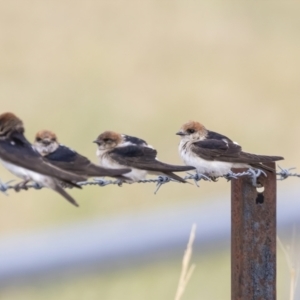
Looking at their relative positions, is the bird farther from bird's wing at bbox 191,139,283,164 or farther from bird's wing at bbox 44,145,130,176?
bird's wing at bbox 191,139,283,164

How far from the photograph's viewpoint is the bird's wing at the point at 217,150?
5.44 metres

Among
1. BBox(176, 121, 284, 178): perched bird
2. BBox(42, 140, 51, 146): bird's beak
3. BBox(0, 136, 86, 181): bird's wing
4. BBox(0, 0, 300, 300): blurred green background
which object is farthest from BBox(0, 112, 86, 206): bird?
BBox(0, 0, 300, 300): blurred green background

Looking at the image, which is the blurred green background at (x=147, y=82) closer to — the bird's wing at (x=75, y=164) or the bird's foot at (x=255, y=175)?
the bird's foot at (x=255, y=175)

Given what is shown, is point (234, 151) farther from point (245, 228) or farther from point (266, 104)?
point (266, 104)

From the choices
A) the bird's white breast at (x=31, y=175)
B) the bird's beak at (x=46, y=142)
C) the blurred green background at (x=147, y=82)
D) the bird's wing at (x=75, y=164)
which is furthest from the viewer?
the blurred green background at (x=147, y=82)

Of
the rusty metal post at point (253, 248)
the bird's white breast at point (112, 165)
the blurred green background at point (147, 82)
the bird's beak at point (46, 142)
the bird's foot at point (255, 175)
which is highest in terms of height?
the blurred green background at point (147, 82)

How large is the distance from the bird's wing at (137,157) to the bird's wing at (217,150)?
2.02ft

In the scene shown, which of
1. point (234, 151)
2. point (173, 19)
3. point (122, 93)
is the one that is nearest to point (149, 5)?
point (173, 19)

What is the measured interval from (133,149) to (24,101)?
819 cm

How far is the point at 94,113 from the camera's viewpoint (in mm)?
12484

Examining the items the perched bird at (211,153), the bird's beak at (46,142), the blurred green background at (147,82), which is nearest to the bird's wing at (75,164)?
the bird's beak at (46,142)

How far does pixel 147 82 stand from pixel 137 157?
9.79 m

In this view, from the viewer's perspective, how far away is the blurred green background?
993 centimetres

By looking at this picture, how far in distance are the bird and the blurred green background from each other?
2.89 meters
